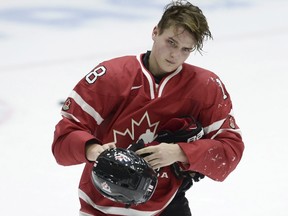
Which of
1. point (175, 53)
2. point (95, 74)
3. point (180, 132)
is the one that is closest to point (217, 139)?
point (180, 132)

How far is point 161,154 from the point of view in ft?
4.75

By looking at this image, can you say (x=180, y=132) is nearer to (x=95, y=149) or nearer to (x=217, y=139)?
(x=217, y=139)

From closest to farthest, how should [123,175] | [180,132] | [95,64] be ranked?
1. [123,175]
2. [180,132]
3. [95,64]

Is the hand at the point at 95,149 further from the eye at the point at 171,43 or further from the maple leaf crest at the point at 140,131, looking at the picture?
the eye at the point at 171,43

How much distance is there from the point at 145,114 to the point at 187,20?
0.24 m

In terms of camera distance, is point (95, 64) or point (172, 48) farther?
point (95, 64)

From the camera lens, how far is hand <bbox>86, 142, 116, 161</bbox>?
4.70 ft

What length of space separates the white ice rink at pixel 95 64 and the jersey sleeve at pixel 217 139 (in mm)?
694

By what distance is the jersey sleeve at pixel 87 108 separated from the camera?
5.04 feet

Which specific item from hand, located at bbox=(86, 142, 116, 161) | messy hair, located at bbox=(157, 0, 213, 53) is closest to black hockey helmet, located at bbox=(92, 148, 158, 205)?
hand, located at bbox=(86, 142, 116, 161)

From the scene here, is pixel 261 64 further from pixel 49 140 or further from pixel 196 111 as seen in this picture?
pixel 196 111

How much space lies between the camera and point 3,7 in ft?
16.8

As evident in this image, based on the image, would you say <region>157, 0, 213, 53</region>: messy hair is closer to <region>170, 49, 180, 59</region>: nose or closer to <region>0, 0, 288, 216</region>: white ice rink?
<region>170, 49, 180, 59</region>: nose

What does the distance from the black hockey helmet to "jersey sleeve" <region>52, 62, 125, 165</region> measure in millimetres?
129
